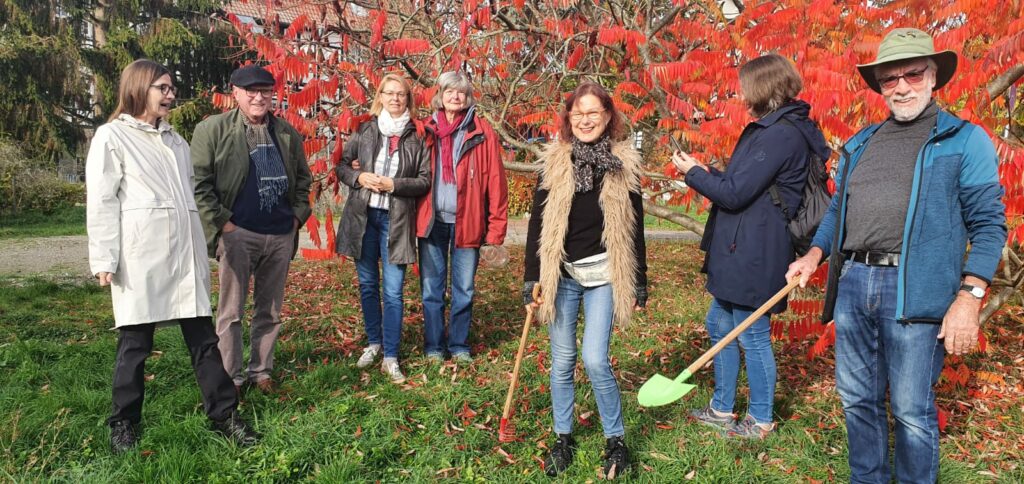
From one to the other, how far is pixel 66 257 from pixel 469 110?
9215mm

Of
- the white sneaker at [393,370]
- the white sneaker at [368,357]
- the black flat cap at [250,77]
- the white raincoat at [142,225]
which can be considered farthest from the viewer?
the white sneaker at [368,357]

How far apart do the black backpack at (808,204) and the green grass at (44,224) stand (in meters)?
14.6

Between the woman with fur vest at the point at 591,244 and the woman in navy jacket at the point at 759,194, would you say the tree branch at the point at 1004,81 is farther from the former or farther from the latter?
the woman with fur vest at the point at 591,244

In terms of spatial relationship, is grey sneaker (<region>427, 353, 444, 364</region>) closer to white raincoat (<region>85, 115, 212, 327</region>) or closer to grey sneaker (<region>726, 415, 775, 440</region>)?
white raincoat (<region>85, 115, 212, 327</region>)

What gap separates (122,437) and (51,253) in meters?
9.58

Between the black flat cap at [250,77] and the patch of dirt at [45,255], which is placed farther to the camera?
the patch of dirt at [45,255]

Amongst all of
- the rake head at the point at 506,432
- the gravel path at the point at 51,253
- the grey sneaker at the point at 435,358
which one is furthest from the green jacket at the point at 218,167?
the gravel path at the point at 51,253

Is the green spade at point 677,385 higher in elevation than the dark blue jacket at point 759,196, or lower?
lower

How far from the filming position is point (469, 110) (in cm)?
441

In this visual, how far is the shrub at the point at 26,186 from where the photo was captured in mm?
14523

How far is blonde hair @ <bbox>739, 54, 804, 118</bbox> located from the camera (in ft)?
9.80

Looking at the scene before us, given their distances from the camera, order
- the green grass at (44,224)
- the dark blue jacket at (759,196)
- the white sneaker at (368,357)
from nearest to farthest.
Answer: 1. the dark blue jacket at (759,196)
2. the white sneaker at (368,357)
3. the green grass at (44,224)

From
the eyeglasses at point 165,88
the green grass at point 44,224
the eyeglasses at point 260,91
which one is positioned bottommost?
the green grass at point 44,224

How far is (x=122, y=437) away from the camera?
310 centimetres
